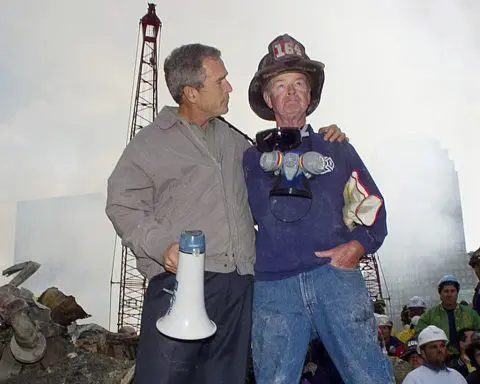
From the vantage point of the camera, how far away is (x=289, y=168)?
3.12 m

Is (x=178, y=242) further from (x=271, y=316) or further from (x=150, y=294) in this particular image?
(x=271, y=316)

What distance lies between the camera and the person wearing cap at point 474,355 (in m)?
6.80

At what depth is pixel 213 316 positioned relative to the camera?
9.66 ft

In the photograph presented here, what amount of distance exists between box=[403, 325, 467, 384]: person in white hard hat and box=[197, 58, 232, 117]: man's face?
4.56m

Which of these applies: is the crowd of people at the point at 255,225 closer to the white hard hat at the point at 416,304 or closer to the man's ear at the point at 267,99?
the man's ear at the point at 267,99

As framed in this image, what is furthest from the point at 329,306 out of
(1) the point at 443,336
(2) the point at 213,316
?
(1) the point at 443,336

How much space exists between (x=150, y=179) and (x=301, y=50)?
3.76ft

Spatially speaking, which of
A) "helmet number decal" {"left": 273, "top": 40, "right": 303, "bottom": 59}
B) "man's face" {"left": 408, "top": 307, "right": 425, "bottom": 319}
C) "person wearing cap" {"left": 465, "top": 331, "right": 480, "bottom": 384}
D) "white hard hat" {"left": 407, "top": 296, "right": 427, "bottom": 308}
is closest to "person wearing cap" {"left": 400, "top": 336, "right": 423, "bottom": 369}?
"person wearing cap" {"left": 465, "top": 331, "right": 480, "bottom": 384}

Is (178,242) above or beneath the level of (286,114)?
beneath

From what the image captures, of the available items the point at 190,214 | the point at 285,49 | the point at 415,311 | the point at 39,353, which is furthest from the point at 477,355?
the point at 39,353

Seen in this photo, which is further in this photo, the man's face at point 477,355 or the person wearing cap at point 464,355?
the person wearing cap at point 464,355

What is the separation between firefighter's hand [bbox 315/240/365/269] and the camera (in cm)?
298

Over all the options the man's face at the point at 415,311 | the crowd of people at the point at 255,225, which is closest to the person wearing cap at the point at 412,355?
the man's face at the point at 415,311

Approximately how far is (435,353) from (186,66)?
5023 millimetres
